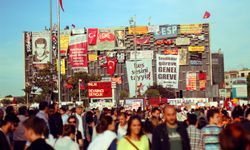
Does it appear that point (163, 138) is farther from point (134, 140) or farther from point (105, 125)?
point (105, 125)

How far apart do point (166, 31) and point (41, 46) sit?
28521 millimetres

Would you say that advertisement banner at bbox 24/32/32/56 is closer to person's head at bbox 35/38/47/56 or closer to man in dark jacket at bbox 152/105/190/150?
person's head at bbox 35/38/47/56

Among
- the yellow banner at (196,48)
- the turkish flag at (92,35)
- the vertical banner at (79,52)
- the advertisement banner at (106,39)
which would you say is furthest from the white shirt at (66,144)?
the yellow banner at (196,48)

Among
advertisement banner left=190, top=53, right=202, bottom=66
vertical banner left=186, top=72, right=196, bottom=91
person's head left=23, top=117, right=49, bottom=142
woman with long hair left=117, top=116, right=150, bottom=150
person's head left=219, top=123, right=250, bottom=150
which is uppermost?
advertisement banner left=190, top=53, right=202, bottom=66

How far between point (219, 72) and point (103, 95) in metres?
103

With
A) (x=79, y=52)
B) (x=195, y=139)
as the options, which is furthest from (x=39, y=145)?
(x=79, y=52)

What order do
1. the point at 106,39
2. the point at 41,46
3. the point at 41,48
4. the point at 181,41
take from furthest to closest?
the point at 181,41
the point at 106,39
the point at 41,46
the point at 41,48

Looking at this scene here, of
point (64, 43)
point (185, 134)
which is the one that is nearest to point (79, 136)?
point (185, 134)

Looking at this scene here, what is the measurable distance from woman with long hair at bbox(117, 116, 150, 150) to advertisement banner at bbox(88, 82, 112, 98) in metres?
29.2

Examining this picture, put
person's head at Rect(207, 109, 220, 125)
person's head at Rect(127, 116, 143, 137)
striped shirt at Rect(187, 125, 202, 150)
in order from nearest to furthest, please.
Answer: person's head at Rect(127, 116, 143, 137) < striped shirt at Rect(187, 125, 202, 150) < person's head at Rect(207, 109, 220, 125)

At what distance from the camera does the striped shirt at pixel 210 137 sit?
8.50 m

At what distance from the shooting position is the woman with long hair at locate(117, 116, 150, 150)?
7291mm

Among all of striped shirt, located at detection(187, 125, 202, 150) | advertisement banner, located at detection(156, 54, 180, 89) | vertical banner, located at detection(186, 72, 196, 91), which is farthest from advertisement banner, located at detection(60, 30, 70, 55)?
striped shirt, located at detection(187, 125, 202, 150)

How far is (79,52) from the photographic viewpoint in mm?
113312
